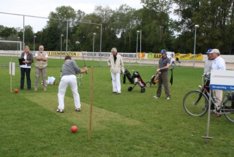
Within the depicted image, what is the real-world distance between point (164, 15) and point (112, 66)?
7673 cm

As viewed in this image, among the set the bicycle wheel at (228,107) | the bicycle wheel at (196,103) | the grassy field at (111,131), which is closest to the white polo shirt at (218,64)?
the bicycle wheel at (196,103)

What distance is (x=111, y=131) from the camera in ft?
26.4

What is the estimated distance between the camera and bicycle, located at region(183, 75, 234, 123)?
30.6ft

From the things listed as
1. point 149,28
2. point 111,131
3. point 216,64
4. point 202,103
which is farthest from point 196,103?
point 149,28

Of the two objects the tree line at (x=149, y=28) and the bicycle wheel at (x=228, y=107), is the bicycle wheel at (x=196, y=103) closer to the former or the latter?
the bicycle wheel at (x=228, y=107)

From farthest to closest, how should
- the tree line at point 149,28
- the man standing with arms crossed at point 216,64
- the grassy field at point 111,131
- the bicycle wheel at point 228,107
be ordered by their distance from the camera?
the tree line at point 149,28
the man standing with arms crossed at point 216,64
the bicycle wheel at point 228,107
the grassy field at point 111,131

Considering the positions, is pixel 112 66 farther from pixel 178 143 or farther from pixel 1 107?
pixel 178 143

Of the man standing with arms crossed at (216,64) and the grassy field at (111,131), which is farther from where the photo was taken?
the man standing with arms crossed at (216,64)

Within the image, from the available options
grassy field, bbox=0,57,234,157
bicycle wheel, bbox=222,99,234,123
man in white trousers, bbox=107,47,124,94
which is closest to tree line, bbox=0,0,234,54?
man in white trousers, bbox=107,47,124,94

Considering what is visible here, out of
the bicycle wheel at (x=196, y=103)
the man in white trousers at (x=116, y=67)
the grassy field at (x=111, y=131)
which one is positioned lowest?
the grassy field at (x=111, y=131)

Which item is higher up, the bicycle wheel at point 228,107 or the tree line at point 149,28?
the tree line at point 149,28

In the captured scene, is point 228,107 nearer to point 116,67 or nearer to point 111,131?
point 111,131

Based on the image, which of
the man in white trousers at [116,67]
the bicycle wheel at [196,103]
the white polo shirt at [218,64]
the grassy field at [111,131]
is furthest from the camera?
the man in white trousers at [116,67]

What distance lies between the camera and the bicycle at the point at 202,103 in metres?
9.33
